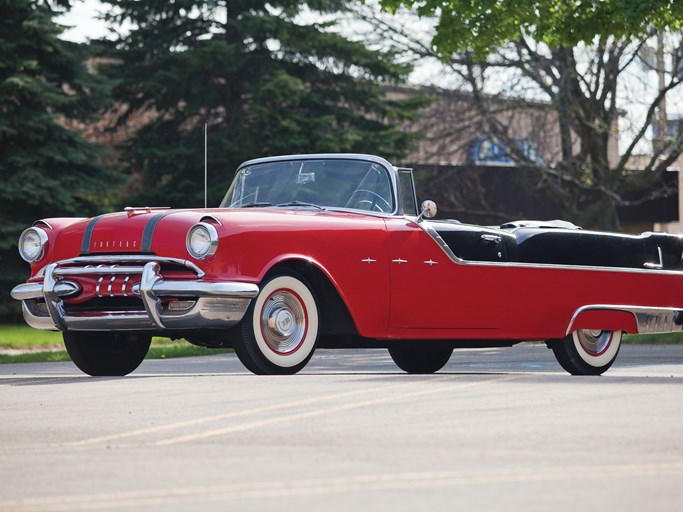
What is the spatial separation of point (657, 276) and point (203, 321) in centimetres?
497

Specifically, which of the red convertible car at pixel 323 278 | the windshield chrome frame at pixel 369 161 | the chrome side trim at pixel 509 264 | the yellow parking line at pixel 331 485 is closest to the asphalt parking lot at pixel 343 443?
the yellow parking line at pixel 331 485

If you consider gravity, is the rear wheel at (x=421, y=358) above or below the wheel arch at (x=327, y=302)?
below

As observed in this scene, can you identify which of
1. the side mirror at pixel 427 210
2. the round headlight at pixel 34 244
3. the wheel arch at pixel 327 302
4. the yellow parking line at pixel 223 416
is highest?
the side mirror at pixel 427 210

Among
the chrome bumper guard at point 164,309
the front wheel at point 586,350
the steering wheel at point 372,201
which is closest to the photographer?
the chrome bumper guard at point 164,309

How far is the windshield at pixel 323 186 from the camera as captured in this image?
11445 millimetres

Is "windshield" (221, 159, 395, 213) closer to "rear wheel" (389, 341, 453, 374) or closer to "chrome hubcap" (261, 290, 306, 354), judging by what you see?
"chrome hubcap" (261, 290, 306, 354)

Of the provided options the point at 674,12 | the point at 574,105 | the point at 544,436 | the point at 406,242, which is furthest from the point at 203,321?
the point at 574,105

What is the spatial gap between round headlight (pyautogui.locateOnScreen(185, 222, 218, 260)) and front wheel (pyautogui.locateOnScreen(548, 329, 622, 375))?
152 inches

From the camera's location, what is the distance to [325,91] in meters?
33.4

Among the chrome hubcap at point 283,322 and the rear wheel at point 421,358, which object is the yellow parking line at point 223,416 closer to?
the chrome hubcap at point 283,322

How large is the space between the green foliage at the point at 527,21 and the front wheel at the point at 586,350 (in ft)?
28.0

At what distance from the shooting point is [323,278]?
10656 mm

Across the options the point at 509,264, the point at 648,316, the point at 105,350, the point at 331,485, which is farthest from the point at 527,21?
the point at 331,485

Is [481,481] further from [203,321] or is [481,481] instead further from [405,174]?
[405,174]
